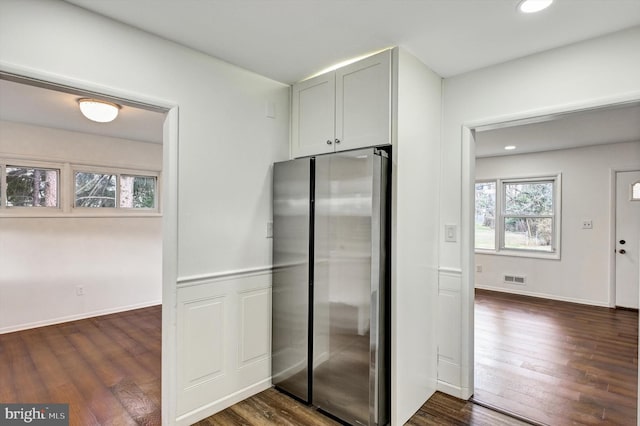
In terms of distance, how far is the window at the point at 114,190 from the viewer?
452cm

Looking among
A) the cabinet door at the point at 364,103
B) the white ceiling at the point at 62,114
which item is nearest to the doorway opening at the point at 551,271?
the cabinet door at the point at 364,103

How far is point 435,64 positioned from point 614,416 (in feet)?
8.94

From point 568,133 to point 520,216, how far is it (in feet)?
6.21

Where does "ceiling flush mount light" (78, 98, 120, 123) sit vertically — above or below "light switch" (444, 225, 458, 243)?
above

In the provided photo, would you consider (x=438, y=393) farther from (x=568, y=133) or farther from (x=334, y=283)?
(x=568, y=133)

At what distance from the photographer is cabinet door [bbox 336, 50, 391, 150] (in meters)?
2.16

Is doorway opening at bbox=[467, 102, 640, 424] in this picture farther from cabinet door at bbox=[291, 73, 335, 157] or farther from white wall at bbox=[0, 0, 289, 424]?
white wall at bbox=[0, 0, 289, 424]

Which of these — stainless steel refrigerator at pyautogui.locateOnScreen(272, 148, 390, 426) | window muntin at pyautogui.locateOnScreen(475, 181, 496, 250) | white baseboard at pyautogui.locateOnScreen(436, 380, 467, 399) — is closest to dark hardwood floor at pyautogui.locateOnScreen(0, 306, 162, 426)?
stainless steel refrigerator at pyautogui.locateOnScreen(272, 148, 390, 426)

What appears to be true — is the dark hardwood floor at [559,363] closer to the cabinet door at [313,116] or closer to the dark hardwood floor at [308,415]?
the dark hardwood floor at [308,415]

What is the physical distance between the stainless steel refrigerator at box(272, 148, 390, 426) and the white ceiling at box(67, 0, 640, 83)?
0.71 m

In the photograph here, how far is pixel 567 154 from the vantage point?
5270 mm

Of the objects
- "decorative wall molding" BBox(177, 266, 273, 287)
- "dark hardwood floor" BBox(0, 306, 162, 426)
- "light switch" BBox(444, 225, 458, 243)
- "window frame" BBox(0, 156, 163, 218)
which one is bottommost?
"dark hardwood floor" BBox(0, 306, 162, 426)

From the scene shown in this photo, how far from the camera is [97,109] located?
9.80ft

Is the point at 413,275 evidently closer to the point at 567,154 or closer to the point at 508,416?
the point at 508,416
